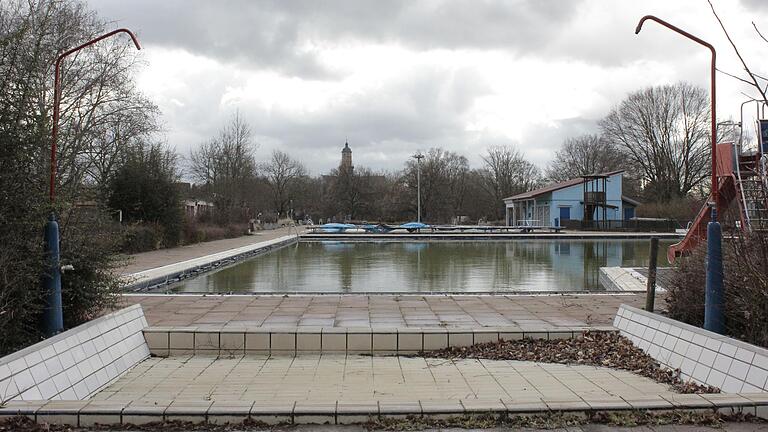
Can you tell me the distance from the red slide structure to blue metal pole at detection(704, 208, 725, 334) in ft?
1.57

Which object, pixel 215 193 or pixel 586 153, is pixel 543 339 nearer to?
pixel 215 193

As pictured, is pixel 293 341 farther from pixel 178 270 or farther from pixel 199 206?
pixel 199 206

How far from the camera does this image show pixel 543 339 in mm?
6465

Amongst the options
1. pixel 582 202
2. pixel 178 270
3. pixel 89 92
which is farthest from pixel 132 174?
pixel 582 202

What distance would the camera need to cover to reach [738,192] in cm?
654

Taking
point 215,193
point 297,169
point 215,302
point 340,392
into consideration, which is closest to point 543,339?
point 340,392

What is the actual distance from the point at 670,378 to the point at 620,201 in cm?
4701

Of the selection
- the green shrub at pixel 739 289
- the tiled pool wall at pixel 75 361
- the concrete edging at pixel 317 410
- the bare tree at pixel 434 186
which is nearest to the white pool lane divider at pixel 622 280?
the green shrub at pixel 739 289

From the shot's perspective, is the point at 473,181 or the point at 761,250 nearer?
the point at 761,250

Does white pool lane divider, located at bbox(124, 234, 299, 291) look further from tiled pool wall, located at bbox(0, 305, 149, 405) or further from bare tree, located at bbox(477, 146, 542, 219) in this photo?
bare tree, located at bbox(477, 146, 542, 219)

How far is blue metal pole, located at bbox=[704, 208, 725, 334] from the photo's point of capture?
5.36m

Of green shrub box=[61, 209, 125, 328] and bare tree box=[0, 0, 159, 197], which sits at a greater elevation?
bare tree box=[0, 0, 159, 197]

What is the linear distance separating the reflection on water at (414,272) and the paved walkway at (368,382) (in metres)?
Result: 6.34

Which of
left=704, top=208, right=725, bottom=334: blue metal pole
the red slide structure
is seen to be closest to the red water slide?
the red slide structure
